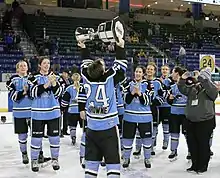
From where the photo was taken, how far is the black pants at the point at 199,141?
177 inches

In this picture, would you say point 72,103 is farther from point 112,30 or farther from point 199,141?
point 112,30

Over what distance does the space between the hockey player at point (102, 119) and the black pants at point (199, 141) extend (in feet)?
5.37

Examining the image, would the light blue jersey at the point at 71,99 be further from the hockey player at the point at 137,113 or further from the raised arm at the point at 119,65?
the raised arm at the point at 119,65

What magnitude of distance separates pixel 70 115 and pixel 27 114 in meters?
1.55

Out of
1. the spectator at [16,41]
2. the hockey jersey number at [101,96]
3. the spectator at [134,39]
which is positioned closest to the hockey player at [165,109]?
the hockey jersey number at [101,96]

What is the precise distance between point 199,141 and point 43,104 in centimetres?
179

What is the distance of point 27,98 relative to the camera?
16.1ft

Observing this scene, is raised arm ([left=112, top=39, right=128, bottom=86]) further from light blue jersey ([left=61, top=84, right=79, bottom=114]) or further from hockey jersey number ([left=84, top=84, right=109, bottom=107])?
light blue jersey ([left=61, top=84, right=79, bottom=114])

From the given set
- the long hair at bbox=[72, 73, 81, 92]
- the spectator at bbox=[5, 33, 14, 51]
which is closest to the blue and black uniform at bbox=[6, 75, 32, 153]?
the long hair at bbox=[72, 73, 81, 92]

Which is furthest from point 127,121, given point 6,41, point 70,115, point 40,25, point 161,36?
point 161,36

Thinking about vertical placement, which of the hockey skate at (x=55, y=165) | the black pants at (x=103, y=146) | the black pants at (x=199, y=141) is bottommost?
the hockey skate at (x=55, y=165)

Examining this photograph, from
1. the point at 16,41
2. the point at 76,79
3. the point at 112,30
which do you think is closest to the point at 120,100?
the point at 76,79

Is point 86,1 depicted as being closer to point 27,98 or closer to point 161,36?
point 161,36

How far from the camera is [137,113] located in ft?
14.9
